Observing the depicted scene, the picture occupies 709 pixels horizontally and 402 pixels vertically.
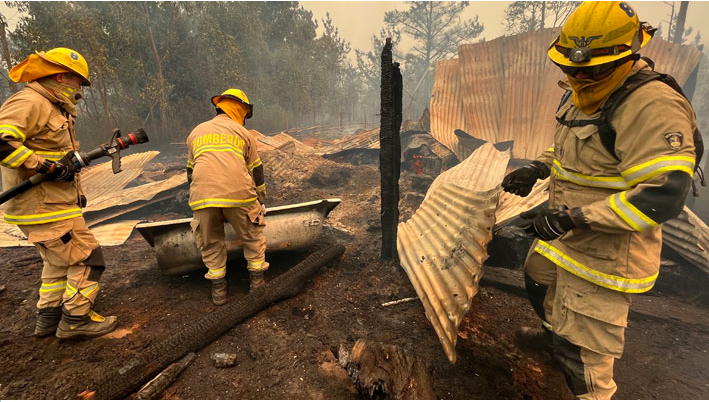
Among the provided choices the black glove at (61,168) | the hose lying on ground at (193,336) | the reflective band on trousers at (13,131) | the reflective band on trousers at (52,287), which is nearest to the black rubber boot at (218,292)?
the hose lying on ground at (193,336)

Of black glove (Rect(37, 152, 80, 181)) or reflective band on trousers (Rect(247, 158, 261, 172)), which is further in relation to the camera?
reflective band on trousers (Rect(247, 158, 261, 172))

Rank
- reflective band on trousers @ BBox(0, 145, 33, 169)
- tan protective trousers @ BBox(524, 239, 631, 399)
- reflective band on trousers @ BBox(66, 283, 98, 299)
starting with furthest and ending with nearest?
1. reflective band on trousers @ BBox(66, 283, 98, 299)
2. reflective band on trousers @ BBox(0, 145, 33, 169)
3. tan protective trousers @ BBox(524, 239, 631, 399)

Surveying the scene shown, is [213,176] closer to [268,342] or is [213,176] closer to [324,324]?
[268,342]

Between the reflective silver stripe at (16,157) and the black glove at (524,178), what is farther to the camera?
the black glove at (524,178)

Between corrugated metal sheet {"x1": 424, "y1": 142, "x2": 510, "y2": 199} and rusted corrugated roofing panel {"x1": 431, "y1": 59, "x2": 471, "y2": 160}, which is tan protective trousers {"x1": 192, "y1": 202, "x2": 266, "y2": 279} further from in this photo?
rusted corrugated roofing panel {"x1": 431, "y1": 59, "x2": 471, "y2": 160}

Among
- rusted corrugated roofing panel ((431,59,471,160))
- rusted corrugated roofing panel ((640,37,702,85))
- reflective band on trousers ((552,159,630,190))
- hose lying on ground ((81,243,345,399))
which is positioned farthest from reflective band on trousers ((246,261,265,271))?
rusted corrugated roofing panel ((640,37,702,85))

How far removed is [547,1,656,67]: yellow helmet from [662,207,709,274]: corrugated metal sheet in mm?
2909

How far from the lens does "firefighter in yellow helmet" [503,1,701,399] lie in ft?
3.85

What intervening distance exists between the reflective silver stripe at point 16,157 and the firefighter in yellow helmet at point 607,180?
304 cm

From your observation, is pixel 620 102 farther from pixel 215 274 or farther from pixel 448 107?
pixel 448 107

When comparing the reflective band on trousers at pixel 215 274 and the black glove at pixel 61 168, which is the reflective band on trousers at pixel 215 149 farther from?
the reflective band on trousers at pixel 215 274

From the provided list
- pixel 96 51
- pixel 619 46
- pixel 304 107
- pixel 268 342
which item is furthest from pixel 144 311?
pixel 304 107

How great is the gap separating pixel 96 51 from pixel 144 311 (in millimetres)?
13389

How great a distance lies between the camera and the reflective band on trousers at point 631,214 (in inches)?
46.1
